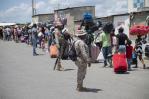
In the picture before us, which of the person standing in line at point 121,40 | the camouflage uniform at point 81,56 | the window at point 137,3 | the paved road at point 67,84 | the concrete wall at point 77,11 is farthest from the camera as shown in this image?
the concrete wall at point 77,11

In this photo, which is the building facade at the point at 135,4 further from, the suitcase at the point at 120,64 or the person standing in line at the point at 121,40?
the suitcase at the point at 120,64

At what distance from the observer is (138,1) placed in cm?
4278

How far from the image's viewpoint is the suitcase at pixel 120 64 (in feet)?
49.2

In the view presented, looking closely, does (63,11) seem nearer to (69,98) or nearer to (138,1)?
(138,1)

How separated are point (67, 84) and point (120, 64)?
295 centimetres

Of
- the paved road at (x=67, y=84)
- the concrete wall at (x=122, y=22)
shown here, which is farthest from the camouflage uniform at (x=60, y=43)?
the concrete wall at (x=122, y=22)

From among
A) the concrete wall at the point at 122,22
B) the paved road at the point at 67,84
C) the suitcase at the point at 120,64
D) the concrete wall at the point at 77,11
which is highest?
the concrete wall at the point at 77,11

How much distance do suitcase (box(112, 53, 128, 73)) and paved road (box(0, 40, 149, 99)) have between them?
0.92 feet

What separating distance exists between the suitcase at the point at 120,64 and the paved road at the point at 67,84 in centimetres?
28

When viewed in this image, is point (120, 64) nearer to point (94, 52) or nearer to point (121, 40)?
point (121, 40)

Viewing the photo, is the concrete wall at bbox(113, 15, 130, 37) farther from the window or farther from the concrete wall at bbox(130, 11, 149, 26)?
the window

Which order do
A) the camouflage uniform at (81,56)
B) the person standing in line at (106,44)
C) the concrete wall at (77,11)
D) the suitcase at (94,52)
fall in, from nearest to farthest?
the camouflage uniform at (81,56), the person standing in line at (106,44), the suitcase at (94,52), the concrete wall at (77,11)

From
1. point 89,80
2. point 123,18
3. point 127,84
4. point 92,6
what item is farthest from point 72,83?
point 92,6

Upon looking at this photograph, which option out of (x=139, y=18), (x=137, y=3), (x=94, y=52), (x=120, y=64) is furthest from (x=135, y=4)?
(x=120, y=64)
